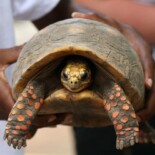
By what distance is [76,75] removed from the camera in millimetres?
997

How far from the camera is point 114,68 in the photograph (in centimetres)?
98

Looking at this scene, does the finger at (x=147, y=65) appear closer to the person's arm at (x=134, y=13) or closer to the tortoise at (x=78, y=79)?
the tortoise at (x=78, y=79)

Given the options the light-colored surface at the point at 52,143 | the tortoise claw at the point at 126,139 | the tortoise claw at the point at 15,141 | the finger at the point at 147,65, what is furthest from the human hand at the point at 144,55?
the light-colored surface at the point at 52,143

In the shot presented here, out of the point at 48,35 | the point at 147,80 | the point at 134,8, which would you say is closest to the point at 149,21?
the point at 134,8

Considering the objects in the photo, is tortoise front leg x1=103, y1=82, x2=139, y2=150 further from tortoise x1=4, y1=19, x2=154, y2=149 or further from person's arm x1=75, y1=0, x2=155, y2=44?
person's arm x1=75, y1=0, x2=155, y2=44

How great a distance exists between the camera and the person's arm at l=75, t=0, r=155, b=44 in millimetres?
1248

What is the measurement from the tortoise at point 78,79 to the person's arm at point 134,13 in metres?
0.21

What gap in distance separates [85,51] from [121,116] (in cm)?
13

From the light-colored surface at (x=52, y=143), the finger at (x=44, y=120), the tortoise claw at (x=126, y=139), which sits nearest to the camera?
the tortoise claw at (x=126, y=139)

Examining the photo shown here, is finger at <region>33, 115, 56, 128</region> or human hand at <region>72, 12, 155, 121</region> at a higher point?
human hand at <region>72, 12, 155, 121</region>

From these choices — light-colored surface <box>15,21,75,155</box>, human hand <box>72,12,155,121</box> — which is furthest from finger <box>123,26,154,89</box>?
light-colored surface <box>15,21,75,155</box>

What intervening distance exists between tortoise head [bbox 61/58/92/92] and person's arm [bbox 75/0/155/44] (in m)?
0.28

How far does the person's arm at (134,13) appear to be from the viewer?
1.25 meters

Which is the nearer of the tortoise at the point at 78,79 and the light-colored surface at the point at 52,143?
the tortoise at the point at 78,79
